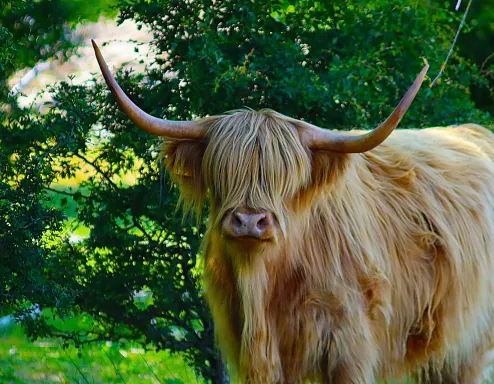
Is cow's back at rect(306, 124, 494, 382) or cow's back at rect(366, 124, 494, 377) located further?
cow's back at rect(366, 124, 494, 377)

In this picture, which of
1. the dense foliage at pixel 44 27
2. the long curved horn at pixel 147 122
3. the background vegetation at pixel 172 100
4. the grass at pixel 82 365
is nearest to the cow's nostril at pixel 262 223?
the long curved horn at pixel 147 122

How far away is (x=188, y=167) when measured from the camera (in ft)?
14.8

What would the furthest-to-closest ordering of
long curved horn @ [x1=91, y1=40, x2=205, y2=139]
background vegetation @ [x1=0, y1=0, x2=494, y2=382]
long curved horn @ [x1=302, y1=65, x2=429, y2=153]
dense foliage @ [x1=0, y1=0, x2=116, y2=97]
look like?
1. background vegetation @ [x1=0, y1=0, x2=494, y2=382]
2. dense foliage @ [x1=0, y1=0, x2=116, y2=97]
3. long curved horn @ [x1=91, y1=40, x2=205, y2=139]
4. long curved horn @ [x1=302, y1=65, x2=429, y2=153]

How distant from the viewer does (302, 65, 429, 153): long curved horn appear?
390 centimetres

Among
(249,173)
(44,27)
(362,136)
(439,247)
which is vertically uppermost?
(44,27)

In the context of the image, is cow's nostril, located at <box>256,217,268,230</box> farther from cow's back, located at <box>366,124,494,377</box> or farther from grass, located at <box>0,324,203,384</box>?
grass, located at <box>0,324,203,384</box>

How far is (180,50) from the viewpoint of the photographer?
569 centimetres

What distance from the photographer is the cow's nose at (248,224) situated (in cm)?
402

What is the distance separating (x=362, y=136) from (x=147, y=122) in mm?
1000

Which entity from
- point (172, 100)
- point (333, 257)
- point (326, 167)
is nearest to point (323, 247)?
point (333, 257)

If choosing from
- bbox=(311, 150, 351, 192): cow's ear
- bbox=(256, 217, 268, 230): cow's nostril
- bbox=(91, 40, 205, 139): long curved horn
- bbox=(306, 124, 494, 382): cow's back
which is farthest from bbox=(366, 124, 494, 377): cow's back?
bbox=(91, 40, 205, 139): long curved horn

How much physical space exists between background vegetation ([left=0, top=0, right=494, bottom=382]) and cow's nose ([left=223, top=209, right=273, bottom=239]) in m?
1.28

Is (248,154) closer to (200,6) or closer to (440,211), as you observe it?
(440,211)

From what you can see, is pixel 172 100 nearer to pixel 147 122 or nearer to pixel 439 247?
pixel 147 122
